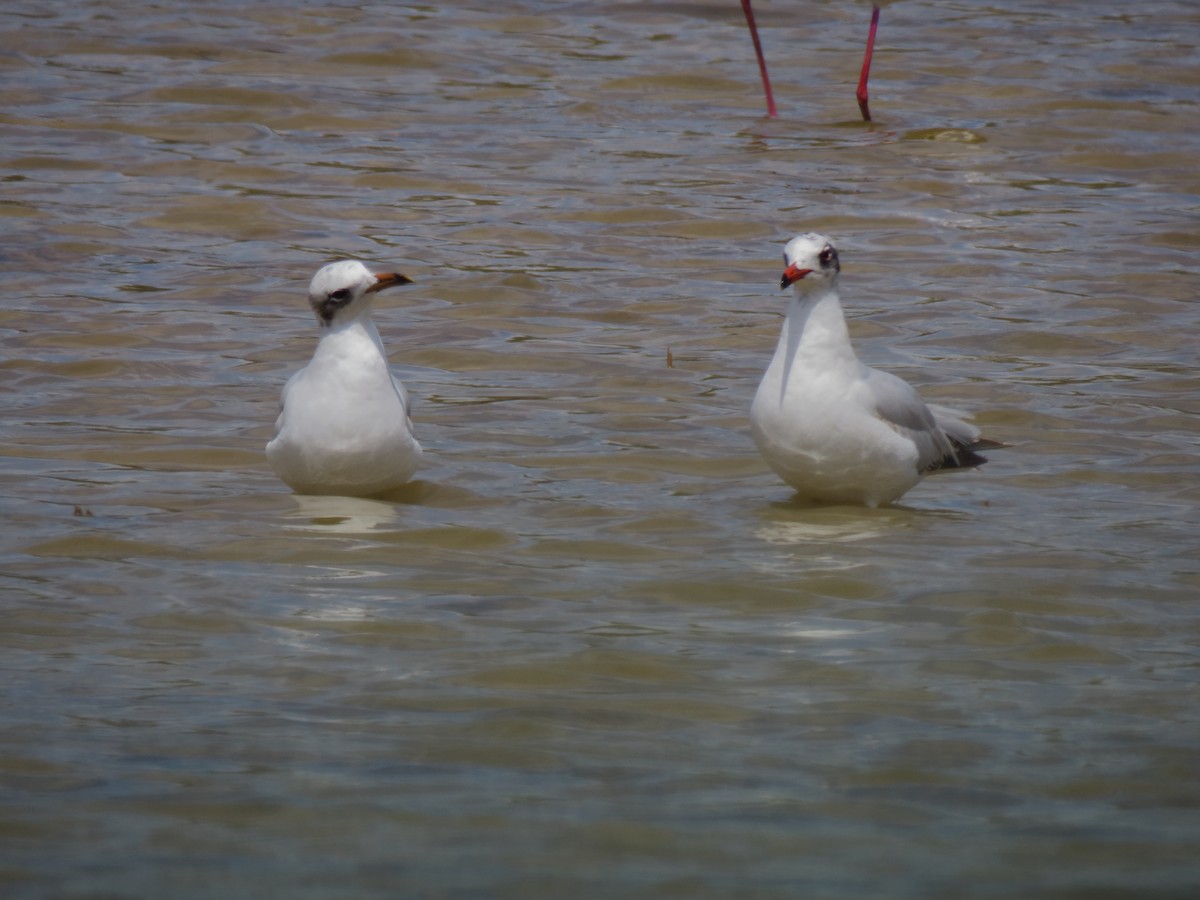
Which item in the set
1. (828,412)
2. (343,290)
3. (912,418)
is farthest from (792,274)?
(343,290)

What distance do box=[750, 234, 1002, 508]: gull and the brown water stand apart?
0.18 metres

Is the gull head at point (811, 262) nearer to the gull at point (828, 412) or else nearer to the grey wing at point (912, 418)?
the gull at point (828, 412)

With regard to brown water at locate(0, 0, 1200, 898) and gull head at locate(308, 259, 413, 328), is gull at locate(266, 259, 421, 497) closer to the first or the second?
gull head at locate(308, 259, 413, 328)

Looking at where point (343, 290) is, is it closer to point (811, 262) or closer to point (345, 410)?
point (345, 410)

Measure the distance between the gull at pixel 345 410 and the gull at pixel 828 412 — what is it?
4.07 ft

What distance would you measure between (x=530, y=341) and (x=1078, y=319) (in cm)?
277

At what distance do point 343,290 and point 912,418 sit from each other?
78.3 inches

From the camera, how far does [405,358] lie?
9242mm

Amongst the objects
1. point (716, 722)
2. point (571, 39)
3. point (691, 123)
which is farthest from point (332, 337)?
point (571, 39)

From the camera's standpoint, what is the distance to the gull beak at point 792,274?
21.2 feet

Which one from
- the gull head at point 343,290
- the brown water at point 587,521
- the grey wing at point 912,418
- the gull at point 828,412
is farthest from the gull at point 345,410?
the grey wing at point 912,418

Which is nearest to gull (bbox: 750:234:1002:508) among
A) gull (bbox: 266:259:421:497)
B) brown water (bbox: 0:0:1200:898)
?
brown water (bbox: 0:0:1200:898)

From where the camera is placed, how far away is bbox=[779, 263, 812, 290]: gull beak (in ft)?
21.2

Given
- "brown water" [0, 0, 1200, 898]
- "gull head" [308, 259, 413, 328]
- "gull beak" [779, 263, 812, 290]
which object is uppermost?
"gull beak" [779, 263, 812, 290]
